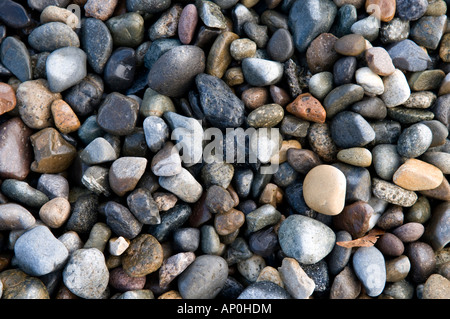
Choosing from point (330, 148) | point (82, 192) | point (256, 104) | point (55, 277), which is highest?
point (256, 104)

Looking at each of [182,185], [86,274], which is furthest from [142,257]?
[182,185]

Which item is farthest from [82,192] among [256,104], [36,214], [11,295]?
[256,104]

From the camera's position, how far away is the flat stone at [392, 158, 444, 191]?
177cm

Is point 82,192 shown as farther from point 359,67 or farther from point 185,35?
point 359,67

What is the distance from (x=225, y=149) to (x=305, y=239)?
593 millimetres

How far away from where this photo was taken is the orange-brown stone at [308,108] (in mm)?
1854

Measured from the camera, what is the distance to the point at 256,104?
6.36ft

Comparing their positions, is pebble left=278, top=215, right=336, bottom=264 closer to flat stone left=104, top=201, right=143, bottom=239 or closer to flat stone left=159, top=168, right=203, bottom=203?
flat stone left=159, top=168, right=203, bottom=203

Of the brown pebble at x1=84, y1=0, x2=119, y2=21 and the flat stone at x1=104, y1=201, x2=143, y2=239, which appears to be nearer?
the flat stone at x1=104, y1=201, x2=143, y2=239

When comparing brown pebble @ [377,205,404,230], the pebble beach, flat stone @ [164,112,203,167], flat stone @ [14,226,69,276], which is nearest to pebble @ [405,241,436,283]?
the pebble beach

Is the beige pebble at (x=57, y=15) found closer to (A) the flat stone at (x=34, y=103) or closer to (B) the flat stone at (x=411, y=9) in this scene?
(A) the flat stone at (x=34, y=103)

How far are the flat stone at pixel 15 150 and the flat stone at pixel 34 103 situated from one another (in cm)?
5

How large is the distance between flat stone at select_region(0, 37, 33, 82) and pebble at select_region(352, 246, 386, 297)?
6.30ft

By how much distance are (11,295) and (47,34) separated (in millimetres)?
1304
